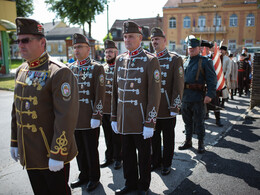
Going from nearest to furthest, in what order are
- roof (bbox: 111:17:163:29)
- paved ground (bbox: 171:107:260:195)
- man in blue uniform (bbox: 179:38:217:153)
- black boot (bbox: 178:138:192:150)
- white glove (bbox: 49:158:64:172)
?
white glove (bbox: 49:158:64:172) < paved ground (bbox: 171:107:260:195) < man in blue uniform (bbox: 179:38:217:153) < black boot (bbox: 178:138:192:150) < roof (bbox: 111:17:163:29)

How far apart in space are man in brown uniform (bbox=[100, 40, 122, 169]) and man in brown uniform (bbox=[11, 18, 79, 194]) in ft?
6.69

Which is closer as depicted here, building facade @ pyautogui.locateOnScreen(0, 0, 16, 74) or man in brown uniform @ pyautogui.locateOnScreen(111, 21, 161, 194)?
man in brown uniform @ pyautogui.locateOnScreen(111, 21, 161, 194)

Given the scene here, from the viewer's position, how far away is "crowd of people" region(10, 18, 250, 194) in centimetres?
223

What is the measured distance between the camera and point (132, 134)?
331 cm

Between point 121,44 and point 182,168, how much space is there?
50.4 metres

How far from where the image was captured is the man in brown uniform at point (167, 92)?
158 inches

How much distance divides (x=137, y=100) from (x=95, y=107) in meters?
0.66

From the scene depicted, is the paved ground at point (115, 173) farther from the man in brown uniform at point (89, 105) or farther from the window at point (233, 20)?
the window at point (233, 20)

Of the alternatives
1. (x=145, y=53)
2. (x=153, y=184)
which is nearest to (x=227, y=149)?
(x=153, y=184)

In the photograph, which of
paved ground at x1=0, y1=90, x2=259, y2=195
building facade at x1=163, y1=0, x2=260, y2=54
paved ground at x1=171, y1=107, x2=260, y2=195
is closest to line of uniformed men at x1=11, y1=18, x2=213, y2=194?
paved ground at x1=0, y1=90, x2=259, y2=195

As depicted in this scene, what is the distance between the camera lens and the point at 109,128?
4.56 meters

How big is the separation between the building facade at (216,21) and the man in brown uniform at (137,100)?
4303cm

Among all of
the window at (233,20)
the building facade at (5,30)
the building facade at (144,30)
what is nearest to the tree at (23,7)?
the building facade at (5,30)

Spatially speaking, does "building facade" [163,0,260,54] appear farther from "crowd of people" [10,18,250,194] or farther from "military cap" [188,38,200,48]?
"crowd of people" [10,18,250,194]
